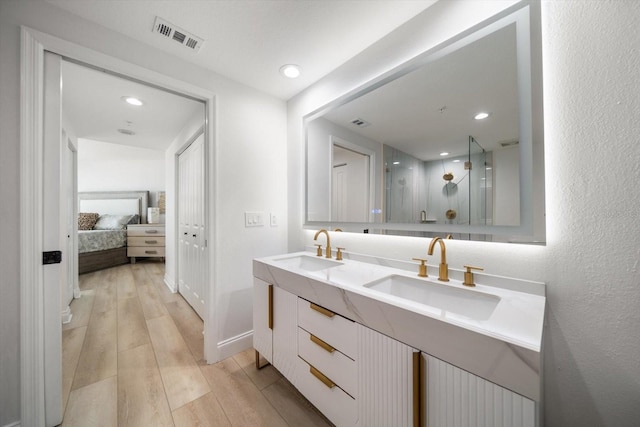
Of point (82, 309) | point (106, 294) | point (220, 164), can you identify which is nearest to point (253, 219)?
point (220, 164)

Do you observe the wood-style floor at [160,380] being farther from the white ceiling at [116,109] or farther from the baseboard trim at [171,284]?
the white ceiling at [116,109]

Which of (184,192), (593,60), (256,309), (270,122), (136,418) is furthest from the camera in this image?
(184,192)

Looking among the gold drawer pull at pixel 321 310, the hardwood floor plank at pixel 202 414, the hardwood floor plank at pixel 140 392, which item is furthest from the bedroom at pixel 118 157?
the hardwood floor plank at pixel 202 414

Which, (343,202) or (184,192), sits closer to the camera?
(343,202)

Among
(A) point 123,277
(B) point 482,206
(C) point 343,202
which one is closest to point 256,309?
(C) point 343,202

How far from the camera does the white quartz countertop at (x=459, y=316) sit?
1.99ft

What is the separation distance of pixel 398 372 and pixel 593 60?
52.4 inches

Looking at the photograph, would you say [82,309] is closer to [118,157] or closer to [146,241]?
[146,241]

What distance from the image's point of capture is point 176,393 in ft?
4.75

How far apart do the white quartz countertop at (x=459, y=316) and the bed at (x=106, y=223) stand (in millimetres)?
4896

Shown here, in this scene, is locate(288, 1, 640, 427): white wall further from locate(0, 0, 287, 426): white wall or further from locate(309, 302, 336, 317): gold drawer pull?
locate(0, 0, 287, 426): white wall

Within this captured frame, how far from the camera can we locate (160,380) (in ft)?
5.13

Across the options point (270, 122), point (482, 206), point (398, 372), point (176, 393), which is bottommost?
point (176, 393)

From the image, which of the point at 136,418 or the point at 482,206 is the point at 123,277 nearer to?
the point at 136,418
